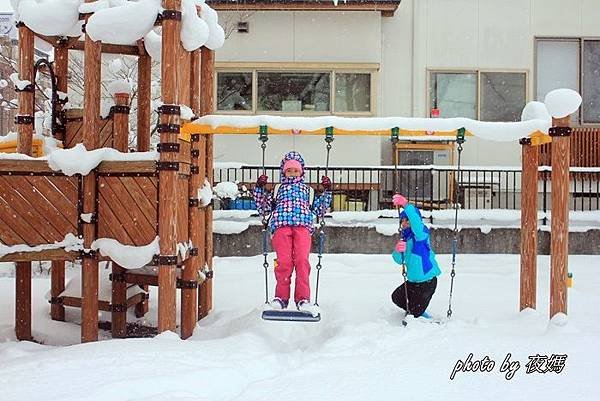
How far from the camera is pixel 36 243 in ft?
21.2

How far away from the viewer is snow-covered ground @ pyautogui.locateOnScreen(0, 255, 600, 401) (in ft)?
15.1

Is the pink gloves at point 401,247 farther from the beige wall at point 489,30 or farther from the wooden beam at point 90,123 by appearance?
the beige wall at point 489,30

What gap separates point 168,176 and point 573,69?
12689 mm

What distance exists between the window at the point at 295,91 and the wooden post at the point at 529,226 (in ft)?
25.3

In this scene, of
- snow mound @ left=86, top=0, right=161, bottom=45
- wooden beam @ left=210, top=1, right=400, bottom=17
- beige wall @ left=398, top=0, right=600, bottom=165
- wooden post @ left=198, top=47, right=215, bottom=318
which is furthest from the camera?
beige wall @ left=398, top=0, right=600, bottom=165

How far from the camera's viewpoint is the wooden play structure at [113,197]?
242 inches

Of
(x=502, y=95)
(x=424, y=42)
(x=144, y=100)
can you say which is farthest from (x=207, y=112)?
(x=502, y=95)

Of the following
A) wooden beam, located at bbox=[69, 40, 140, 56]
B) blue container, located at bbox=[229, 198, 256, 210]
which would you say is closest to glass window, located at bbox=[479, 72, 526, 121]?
blue container, located at bbox=[229, 198, 256, 210]

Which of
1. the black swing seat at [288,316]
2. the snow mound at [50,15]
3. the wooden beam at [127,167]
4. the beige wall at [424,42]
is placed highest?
the beige wall at [424,42]

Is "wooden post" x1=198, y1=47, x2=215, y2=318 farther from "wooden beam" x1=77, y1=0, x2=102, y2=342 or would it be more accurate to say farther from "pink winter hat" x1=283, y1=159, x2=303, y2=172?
"wooden beam" x1=77, y1=0, x2=102, y2=342

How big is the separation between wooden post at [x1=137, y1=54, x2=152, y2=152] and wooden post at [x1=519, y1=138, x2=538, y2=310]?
4.58m

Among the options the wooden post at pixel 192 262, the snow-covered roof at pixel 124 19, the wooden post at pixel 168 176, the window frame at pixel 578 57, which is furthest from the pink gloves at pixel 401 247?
the window frame at pixel 578 57

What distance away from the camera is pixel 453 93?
1552 cm

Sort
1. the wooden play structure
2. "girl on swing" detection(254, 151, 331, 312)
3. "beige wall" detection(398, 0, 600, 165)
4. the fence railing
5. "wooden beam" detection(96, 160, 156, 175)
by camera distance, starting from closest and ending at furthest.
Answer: the wooden play structure → "wooden beam" detection(96, 160, 156, 175) → "girl on swing" detection(254, 151, 331, 312) → the fence railing → "beige wall" detection(398, 0, 600, 165)
